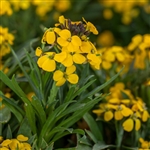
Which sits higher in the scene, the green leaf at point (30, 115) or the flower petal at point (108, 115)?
the green leaf at point (30, 115)

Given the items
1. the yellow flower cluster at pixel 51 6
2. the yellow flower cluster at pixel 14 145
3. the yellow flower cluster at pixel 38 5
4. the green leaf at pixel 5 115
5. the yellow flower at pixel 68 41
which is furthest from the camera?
the yellow flower cluster at pixel 51 6

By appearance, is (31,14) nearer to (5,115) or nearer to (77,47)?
(5,115)

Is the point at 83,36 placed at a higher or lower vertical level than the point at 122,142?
higher

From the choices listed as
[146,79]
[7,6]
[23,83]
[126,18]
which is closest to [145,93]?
[146,79]

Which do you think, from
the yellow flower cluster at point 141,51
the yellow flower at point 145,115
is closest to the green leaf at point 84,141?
the yellow flower at point 145,115

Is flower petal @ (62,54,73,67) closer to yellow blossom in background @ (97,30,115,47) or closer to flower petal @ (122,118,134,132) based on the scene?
flower petal @ (122,118,134,132)

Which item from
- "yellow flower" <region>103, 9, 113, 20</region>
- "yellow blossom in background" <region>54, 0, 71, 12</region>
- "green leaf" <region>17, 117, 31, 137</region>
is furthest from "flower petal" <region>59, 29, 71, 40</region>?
"yellow flower" <region>103, 9, 113, 20</region>

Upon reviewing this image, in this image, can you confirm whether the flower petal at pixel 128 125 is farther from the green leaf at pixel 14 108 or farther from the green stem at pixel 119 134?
the green leaf at pixel 14 108

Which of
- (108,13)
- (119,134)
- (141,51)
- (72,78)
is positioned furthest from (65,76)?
(108,13)
